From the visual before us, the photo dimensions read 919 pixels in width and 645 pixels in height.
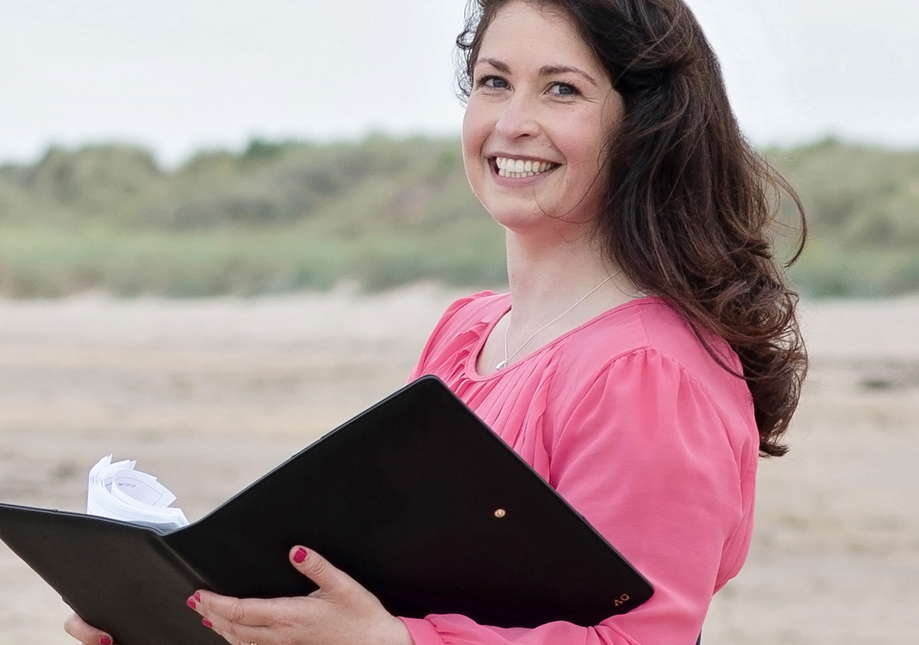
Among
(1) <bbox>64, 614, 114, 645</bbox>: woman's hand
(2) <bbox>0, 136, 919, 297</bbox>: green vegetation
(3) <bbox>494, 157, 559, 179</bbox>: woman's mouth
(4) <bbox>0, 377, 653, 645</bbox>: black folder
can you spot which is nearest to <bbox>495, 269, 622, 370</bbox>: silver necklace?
(3) <bbox>494, 157, 559, 179</bbox>: woman's mouth

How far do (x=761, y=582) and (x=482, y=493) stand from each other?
5.65 m

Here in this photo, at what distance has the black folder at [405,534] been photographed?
132 cm

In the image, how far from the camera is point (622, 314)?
5.37 ft

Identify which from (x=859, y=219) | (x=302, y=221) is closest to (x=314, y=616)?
(x=859, y=219)

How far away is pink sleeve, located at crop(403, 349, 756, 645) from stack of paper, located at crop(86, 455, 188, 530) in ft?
1.03

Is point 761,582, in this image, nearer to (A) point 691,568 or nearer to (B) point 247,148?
(A) point 691,568

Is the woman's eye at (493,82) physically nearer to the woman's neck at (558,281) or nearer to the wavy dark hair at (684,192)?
the wavy dark hair at (684,192)

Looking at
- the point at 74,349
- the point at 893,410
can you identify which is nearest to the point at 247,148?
the point at 74,349

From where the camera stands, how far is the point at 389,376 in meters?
11.9

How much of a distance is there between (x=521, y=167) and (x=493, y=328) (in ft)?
1.11

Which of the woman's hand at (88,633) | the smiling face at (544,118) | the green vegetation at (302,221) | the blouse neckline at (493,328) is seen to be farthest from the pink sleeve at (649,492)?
the green vegetation at (302,221)

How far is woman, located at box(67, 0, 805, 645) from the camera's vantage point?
4.76 feet

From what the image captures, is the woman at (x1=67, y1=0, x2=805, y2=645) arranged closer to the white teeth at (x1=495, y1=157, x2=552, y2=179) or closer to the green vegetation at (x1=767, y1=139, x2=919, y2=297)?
the white teeth at (x1=495, y1=157, x2=552, y2=179)

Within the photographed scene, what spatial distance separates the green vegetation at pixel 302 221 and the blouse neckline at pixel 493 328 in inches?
487
